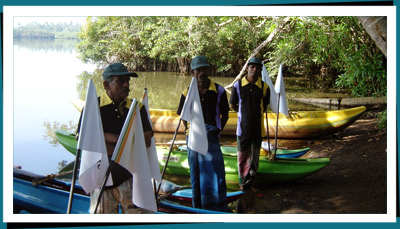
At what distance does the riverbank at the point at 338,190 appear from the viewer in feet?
12.6

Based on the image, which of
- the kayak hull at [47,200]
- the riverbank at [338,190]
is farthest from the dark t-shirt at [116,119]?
the riverbank at [338,190]

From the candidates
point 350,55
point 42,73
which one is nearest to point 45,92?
point 42,73

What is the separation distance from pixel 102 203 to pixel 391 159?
8.14 ft

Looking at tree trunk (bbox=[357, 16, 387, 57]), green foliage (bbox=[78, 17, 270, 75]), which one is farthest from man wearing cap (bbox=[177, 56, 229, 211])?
green foliage (bbox=[78, 17, 270, 75])

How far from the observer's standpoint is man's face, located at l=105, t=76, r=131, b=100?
2.58 m

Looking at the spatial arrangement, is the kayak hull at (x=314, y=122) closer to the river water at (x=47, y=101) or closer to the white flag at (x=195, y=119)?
the river water at (x=47, y=101)

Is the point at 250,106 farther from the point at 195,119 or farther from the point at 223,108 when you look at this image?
the point at 195,119

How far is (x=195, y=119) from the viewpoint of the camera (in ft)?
10.7

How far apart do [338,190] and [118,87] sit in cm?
292

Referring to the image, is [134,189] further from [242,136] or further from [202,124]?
[242,136]

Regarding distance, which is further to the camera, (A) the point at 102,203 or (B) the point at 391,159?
(B) the point at 391,159

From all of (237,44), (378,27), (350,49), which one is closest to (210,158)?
(378,27)

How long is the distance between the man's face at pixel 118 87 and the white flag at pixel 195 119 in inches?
29.0

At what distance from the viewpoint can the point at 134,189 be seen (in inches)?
100
